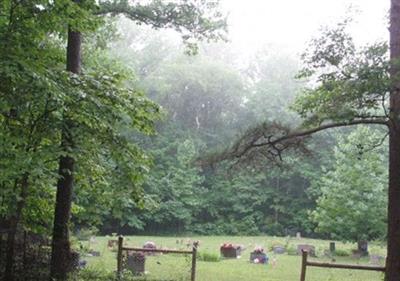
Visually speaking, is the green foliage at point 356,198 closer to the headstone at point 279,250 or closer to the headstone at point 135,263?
the headstone at point 279,250

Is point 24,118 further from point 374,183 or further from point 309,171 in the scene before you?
point 309,171

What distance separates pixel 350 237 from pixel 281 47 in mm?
27701

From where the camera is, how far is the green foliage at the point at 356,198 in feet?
75.9

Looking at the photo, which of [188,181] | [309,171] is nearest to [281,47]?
[309,171]

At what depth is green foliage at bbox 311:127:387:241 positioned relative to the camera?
910 inches

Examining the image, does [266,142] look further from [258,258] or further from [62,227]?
[258,258]

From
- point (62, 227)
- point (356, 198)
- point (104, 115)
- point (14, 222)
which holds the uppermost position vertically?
point (104, 115)

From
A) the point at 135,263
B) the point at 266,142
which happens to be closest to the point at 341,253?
the point at 135,263

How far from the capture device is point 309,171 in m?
37.4

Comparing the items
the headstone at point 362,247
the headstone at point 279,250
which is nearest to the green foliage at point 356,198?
the headstone at point 362,247

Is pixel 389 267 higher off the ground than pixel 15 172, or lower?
lower

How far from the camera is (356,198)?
936 inches

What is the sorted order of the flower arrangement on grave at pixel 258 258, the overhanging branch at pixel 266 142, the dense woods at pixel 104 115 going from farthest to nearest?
the flower arrangement on grave at pixel 258 258 < the overhanging branch at pixel 266 142 < the dense woods at pixel 104 115

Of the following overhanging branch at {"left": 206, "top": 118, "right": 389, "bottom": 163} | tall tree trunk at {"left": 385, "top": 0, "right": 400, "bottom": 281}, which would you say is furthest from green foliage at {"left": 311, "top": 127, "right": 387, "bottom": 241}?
tall tree trunk at {"left": 385, "top": 0, "right": 400, "bottom": 281}
